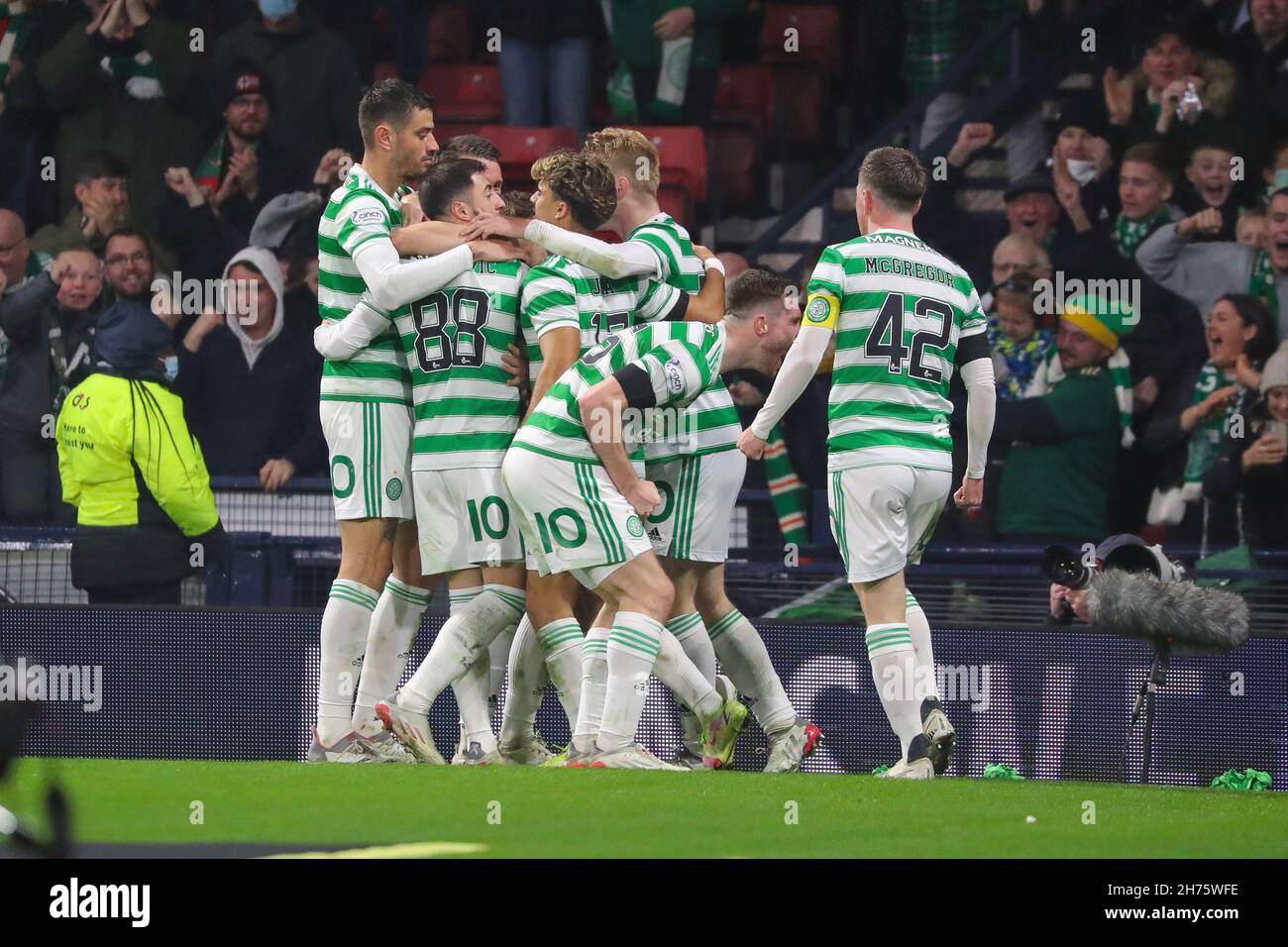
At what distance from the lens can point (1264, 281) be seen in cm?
1081

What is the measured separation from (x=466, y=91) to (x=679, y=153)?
1702mm

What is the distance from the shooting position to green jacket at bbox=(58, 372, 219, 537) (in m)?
9.60

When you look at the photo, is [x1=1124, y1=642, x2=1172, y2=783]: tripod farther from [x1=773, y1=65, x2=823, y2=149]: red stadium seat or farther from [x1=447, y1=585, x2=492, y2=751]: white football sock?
[x1=773, y1=65, x2=823, y2=149]: red stadium seat

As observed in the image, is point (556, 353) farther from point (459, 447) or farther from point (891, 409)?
point (891, 409)

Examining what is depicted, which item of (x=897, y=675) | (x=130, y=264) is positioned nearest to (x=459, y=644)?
(x=897, y=675)

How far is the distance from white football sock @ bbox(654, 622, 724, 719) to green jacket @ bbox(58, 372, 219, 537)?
3345mm

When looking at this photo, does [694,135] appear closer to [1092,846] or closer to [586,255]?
[586,255]

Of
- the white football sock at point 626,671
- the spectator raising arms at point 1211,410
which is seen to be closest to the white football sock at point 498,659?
the white football sock at point 626,671

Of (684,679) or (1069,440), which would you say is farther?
(1069,440)

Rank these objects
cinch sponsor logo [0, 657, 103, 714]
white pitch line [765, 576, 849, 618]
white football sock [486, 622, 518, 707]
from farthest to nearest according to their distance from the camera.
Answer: white pitch line [765, 576, 849, 618], cinch sponsor logo [0, 657, 103, 714], white football sock [486, 622, 518, 707]

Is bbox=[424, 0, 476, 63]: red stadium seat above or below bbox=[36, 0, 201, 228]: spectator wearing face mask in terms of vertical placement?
above
